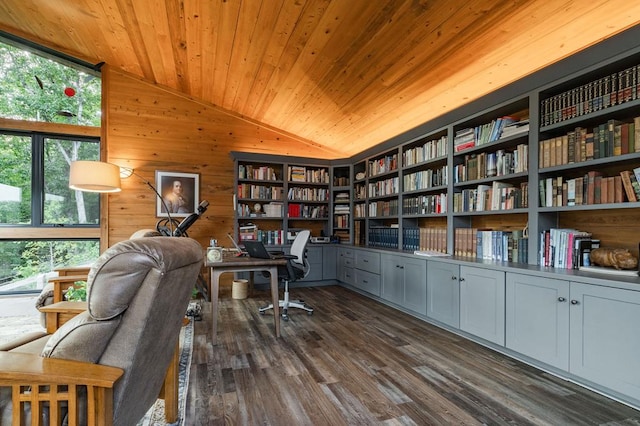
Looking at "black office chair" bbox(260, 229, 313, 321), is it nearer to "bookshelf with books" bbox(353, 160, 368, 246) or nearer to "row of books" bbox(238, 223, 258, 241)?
"row of books" bbox(238, 223, 258, 241)

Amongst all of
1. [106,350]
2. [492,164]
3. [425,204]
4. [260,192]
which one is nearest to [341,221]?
[260,192]

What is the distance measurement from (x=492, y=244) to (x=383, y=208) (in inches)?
73.1

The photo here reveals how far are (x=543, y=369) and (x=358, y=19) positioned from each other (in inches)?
115

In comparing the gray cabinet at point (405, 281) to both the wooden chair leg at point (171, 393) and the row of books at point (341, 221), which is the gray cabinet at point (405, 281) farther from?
the wooden chair leg at point (171, 393)

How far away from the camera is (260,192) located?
5.11m

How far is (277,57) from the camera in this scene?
322cm

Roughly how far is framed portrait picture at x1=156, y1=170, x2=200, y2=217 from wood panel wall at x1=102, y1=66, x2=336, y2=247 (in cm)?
8

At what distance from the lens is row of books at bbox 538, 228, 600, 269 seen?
91.4 inches

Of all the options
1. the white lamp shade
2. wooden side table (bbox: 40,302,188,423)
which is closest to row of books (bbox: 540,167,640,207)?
wooden side table (bbox: 40,302,188,423)

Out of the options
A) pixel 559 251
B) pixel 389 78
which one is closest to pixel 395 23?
pixel 389 78

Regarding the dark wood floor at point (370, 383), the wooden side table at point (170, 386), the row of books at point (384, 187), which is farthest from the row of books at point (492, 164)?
the wooden side table at point (170, 386)

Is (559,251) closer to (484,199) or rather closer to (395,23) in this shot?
(484,199)

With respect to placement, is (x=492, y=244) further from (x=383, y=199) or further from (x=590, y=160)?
(x=383, y=199)

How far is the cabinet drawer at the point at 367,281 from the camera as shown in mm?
4203
